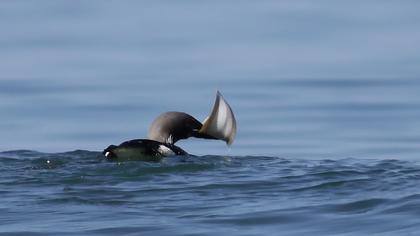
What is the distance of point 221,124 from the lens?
14180 mm

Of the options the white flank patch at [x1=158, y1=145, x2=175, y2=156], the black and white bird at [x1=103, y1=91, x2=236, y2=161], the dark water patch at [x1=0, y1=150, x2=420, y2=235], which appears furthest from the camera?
the black and white bird at [x1=103, y1=91, x2=236, y2=161]

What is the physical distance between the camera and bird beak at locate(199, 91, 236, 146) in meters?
14.0

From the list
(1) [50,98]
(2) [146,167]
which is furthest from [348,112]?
(2) [146,167]

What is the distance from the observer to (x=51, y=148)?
1513cm

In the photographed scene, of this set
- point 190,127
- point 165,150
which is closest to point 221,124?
point 190,127

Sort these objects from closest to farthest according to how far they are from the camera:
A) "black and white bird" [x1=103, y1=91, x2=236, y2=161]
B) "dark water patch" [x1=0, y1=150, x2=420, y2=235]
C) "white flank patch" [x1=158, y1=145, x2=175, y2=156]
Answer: "dark water patch" [x1=0, y1=150, x2=420, y2=235] → "white flank patch" [x1=158, y1=145, x2=175, y2=156] → "black and white bird" [x1=103, y1=91, x2=236, y2=161]

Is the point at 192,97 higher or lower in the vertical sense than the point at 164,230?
higher

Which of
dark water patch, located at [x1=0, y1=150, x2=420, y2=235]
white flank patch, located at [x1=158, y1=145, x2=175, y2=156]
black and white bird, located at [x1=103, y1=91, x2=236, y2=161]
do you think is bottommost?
dark water patch, located at [x1=0, y1=150, x2=420, y2=235]

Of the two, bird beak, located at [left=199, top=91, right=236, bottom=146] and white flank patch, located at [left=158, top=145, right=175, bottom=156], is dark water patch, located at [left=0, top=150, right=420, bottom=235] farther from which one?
bird beak, located at [left=199, top=91, right=236, bottom=146]

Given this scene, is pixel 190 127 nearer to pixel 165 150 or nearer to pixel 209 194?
pixel 165 150

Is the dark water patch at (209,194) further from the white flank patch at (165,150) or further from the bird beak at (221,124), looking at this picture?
the bird beak at (221,124)

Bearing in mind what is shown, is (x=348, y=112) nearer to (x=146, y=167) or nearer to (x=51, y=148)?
(x=51, y=148)

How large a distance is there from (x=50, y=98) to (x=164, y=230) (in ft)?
22.0

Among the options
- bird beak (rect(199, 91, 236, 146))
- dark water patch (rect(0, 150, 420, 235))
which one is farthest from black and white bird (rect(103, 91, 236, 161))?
dark water patch (rect(0, 150, 420, 235))
